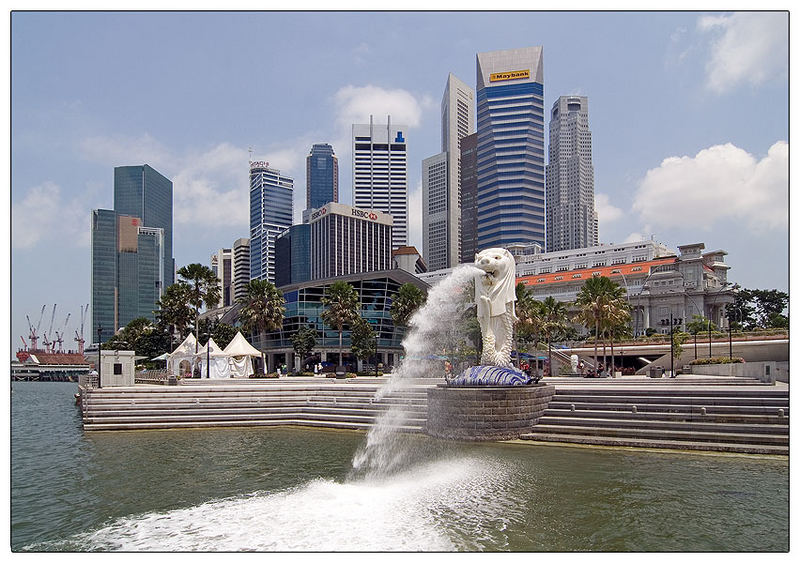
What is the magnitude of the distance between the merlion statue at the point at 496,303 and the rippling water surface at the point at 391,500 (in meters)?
6.17

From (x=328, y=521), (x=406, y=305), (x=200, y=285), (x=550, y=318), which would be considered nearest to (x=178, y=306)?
(x=200, y=285)

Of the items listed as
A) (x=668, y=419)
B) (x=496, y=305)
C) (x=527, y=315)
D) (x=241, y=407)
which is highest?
(x=496, y=305)

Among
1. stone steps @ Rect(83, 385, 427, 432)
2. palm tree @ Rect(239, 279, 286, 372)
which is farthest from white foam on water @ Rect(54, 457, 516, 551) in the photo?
palm tree @ Rect(239, 279, 286, 372)

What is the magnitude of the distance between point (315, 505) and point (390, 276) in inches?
2437

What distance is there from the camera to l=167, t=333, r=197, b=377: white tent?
5064 centimetres

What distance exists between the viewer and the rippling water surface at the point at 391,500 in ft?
36.1

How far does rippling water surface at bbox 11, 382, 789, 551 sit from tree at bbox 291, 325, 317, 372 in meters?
44.1

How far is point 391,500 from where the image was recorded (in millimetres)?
14062

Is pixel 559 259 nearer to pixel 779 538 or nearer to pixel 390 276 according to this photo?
pixel 390 276

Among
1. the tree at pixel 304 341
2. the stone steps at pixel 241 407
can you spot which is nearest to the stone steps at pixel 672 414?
the stone steps at pixel 241 407

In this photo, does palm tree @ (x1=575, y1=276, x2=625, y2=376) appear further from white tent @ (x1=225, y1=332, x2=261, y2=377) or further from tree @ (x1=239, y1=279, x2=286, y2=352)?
tree @ (x1=239, y1=279, x2=286, y2=352)

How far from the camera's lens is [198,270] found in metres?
54.3

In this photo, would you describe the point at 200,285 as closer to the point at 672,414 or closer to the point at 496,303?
the point at 496,303

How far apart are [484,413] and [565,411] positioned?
375cm
